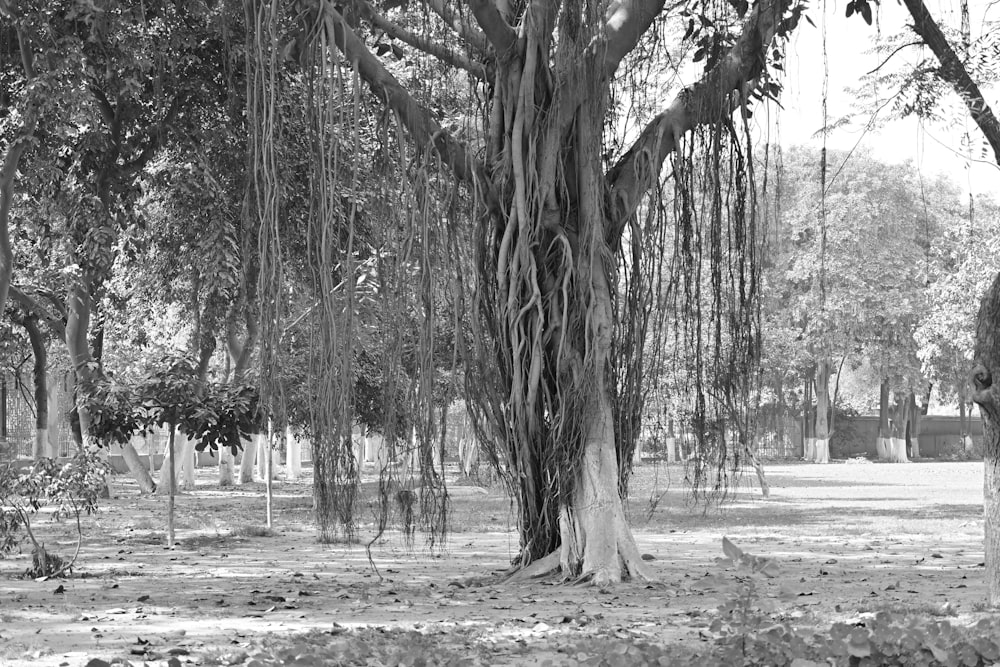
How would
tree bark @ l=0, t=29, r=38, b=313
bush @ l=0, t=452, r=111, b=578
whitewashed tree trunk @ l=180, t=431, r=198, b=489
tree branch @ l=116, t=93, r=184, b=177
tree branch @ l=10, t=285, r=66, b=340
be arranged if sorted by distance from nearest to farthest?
1. bush @ l=0, t=452, r=111, b=578
2. tree bark @ l=0, t=29, r=38, b=313
3. tree branch @ l=116, t=93, r=184, b=177
4. tree branch @ l=10, t=285, r=66, b=340
5. whitewashed tree trunk @ l=180, t=431, r=198, b=489

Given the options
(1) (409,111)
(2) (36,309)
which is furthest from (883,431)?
(1) (409,111)

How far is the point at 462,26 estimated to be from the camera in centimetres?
939

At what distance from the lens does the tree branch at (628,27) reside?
9336mm

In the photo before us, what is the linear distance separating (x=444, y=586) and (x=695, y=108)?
171 inches

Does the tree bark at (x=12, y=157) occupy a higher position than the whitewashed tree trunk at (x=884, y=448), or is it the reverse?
the tree bark at (x=12, y=157)

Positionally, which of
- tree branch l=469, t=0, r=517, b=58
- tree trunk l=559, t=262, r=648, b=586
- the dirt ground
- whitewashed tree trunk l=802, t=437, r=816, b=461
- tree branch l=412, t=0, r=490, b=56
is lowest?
whitewashed tree trunk l=802, t=437, r=816, b=461

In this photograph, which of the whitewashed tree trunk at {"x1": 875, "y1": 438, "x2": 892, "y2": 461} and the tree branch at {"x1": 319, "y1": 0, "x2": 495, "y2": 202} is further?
the whitewashed tree trunk at {"x1": 875, "y1": 438, "x2": 892, "y2": 461}

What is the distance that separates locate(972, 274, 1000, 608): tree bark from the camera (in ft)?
22.3

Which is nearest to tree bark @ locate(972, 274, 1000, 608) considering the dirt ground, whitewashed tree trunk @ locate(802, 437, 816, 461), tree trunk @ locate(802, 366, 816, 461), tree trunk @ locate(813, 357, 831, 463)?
the dirt ground

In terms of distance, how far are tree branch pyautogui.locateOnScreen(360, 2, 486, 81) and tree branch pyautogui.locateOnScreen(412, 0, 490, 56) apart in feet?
0.48

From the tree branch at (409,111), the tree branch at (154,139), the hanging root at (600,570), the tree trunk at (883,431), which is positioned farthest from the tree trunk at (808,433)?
the tree branch at (409,111)

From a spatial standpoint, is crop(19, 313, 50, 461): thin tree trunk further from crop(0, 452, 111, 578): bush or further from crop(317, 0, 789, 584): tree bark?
crop(317, 0, 789, 584): tree bark

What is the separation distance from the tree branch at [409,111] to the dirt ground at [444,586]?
10.8 ft

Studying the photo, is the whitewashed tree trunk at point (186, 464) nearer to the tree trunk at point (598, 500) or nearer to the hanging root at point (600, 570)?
the hanging root at point (600, 570)
